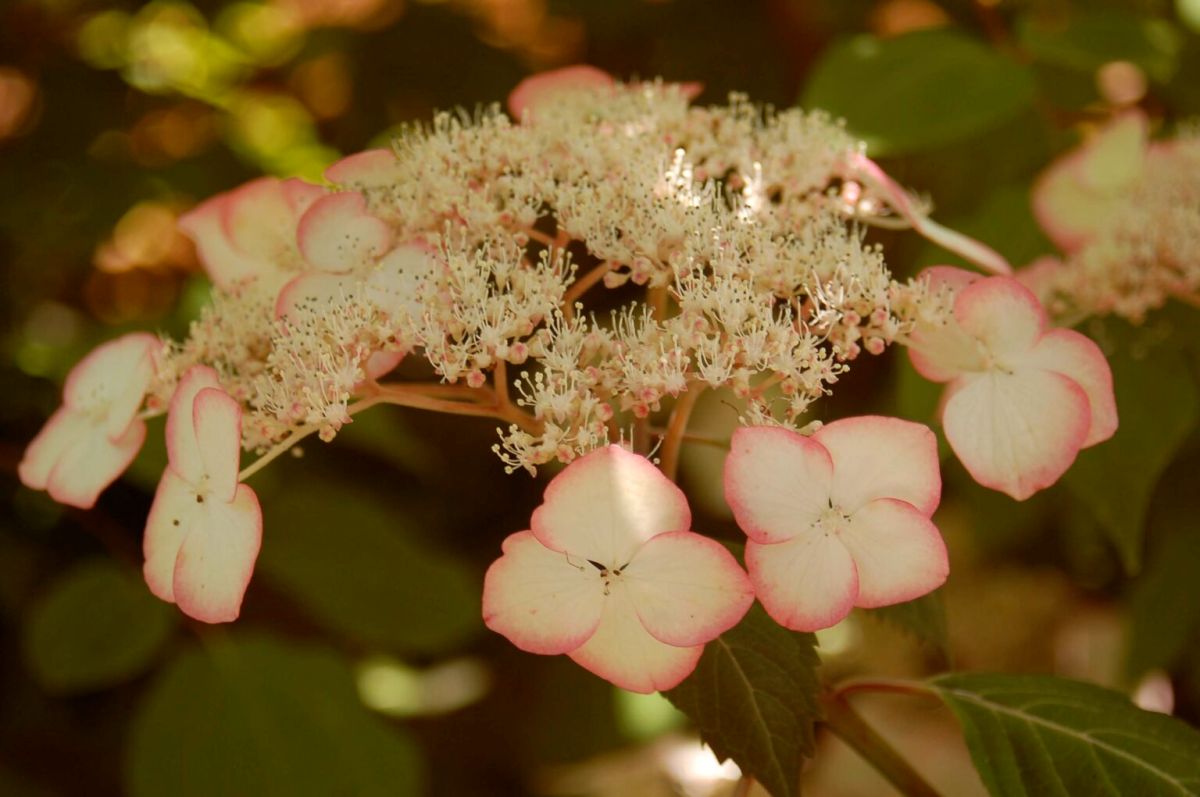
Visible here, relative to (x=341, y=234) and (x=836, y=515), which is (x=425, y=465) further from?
(x=836, y=515)

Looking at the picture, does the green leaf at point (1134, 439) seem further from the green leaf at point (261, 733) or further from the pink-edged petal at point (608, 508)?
the green leaf at point (261, 733)

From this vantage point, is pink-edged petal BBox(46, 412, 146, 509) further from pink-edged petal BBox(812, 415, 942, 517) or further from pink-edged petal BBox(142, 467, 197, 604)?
pink-edged petal BBox(812, 415, 942, 517)

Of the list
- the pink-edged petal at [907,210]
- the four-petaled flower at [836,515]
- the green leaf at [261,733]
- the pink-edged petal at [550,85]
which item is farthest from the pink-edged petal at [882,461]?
the green leaf at [261,733]

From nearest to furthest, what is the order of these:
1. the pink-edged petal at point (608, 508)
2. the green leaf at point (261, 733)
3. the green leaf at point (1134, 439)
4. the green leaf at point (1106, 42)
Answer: the pink-edged petal at point (608, 508), the green leaf at point (1134, 439), the green leaf at point (261, 733), the green leaf at point (1106, 42)

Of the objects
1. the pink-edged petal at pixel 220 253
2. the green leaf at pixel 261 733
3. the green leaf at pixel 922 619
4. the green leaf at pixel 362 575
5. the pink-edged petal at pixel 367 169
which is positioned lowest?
the green leaf at pixel 261 733

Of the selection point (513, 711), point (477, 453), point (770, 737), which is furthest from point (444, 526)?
point (770, 737)

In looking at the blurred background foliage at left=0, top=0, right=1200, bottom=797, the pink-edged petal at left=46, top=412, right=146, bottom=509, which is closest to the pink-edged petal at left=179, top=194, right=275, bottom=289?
the pink-edged petal at left=46, top=412, right=146, bottom=509
